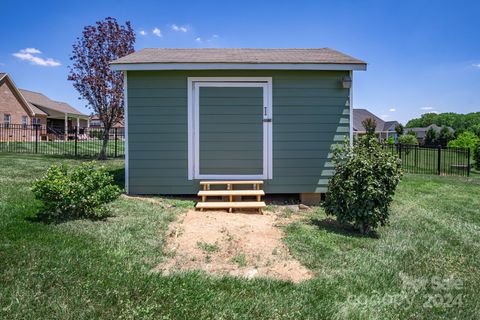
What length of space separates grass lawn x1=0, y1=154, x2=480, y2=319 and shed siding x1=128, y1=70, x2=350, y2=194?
5.27 feet

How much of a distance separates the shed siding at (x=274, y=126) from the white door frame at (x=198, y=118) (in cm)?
9

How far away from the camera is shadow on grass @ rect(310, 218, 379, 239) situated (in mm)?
4350

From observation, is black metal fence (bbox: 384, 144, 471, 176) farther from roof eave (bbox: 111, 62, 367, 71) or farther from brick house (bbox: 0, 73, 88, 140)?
brick house (bbox: 0, 73, 88, 140)

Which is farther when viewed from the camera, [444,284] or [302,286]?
[444,284]

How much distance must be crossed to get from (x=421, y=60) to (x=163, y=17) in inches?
565

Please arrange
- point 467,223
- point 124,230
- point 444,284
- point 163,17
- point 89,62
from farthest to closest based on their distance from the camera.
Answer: point 89,62 < point 163,17 < point 467,223 < point 124,230 < point 444,284

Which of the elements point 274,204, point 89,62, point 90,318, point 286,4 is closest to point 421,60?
point 286,4

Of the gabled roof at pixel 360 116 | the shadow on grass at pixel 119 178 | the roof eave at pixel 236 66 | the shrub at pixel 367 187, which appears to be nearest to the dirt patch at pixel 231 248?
the shrub at pixel 367 187

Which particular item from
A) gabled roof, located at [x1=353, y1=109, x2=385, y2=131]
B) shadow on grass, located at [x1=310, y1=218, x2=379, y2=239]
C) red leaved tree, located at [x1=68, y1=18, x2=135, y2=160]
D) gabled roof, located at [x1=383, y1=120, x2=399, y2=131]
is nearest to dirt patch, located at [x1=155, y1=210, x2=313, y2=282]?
shadow on grass, located at [x1=310, y1=218, x2=379, y2=239]

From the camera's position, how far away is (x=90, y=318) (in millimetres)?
2049

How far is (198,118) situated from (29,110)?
87.4 feet

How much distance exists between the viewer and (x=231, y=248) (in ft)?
11.6

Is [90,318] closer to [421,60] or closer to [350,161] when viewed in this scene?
[350,161]

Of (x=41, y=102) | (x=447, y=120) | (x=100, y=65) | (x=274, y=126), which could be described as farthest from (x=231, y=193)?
(x=447, y=120)
